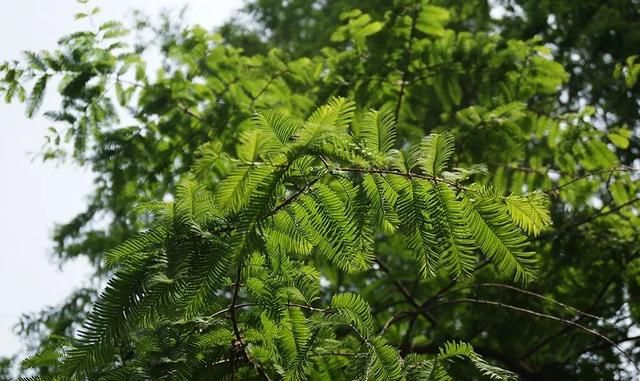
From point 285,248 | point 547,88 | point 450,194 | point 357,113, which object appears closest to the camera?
point 450,194

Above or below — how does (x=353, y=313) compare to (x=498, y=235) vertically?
below

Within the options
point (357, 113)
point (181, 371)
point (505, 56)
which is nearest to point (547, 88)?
point (505, 56)

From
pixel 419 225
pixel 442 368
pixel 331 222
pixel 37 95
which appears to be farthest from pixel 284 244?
pixel 37 95

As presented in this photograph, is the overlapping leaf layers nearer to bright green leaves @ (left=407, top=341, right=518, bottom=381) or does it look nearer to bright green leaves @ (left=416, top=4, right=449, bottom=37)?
bright green leaves @ (left=407, top=341, right=518, bottom=381)

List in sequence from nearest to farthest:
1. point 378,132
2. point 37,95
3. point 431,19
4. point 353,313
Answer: point 378,132 → point 353,313 → point 37,95 → point 431,19

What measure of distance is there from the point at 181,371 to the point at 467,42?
272 centimetres

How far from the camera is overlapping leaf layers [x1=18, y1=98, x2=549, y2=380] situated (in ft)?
4.42

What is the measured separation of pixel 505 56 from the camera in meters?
3.60

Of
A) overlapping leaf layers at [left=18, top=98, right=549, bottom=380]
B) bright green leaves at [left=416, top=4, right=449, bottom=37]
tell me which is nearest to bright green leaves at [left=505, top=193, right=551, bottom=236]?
overlapping leaf layers at [left=18, top=98, right=549, bottom=380]

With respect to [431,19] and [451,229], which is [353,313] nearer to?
[451,229]

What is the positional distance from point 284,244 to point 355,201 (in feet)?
0.79

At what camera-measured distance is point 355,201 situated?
5.09 ft

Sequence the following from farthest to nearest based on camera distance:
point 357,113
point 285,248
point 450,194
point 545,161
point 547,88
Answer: point 545,161
point 547,88
point 357,113
point 285,248
point 450,194

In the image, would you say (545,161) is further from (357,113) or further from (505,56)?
(357,113)
